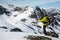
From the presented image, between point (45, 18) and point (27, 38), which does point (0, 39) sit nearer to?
point (27, 38)

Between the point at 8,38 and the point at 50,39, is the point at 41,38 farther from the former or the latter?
the point at 8,38

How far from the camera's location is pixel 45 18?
21844 millimetres

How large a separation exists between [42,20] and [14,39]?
4.94 metres

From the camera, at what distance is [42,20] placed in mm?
22094

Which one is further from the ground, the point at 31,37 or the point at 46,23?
the point at 46,23

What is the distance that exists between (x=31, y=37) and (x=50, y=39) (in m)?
2.39

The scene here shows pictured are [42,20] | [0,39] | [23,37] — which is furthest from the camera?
[42,20]

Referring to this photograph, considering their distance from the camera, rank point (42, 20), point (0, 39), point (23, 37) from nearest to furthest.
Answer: point (0, 39)
point (23, 37)
point (42, 20)

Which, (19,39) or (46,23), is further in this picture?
(46,23)

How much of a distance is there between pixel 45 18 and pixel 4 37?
584 centimetres

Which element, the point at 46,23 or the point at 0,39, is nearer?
the point at 0,39

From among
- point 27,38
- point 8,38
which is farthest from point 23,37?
point 8,38

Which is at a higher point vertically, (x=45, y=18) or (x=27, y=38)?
(x=45, y=18)

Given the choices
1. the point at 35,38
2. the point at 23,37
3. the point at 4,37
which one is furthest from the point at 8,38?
the point at 35,38
